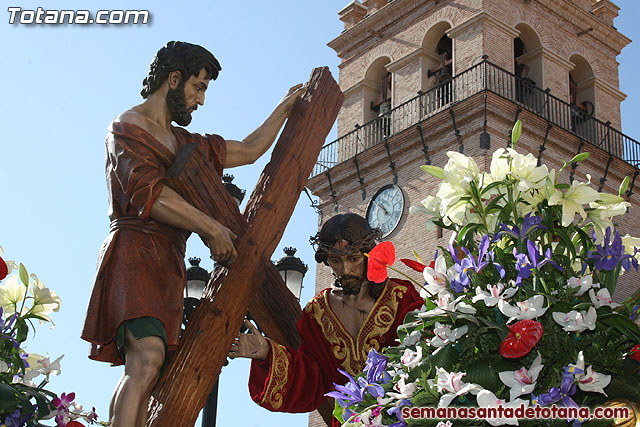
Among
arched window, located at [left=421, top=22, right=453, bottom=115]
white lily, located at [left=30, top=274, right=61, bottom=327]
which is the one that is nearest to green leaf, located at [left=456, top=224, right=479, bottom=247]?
white lily, located at [left=30, top=274, right=61, bottom=327]

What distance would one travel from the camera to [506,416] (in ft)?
10.3

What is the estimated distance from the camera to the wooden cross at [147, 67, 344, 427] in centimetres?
408

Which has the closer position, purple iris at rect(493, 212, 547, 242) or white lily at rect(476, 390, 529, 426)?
white lily at rect(476, 390, 529, 426)

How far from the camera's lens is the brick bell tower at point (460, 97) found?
84.7 feet

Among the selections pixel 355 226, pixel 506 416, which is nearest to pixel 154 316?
pixel 355 226

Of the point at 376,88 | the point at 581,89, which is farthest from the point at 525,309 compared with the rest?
the point at 581,89

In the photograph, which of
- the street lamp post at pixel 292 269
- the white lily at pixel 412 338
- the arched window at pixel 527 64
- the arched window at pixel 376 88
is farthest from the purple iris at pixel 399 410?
the arched window at pixel 376 88

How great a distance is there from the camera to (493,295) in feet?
11.1

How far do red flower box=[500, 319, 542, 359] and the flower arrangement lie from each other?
5.57 ft

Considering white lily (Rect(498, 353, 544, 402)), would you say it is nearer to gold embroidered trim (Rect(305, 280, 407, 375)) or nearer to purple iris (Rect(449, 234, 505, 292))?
purple iris (Rect(449, 234, 505, 292))

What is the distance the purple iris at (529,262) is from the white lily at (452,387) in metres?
0.40

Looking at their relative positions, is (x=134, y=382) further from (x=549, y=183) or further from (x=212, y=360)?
(x=549, y=183)

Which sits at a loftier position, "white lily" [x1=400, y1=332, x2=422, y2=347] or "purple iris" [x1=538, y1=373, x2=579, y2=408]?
"white lily" [x1=400, y1=332, x2=422, y2=347]

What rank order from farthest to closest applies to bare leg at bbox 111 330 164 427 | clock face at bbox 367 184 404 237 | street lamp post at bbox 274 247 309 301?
1. clock face at bbox 367 184 404 237
2. street lamp post at bbox 274 247 309 301
3. bare leg at bbox 111 330 164 427
